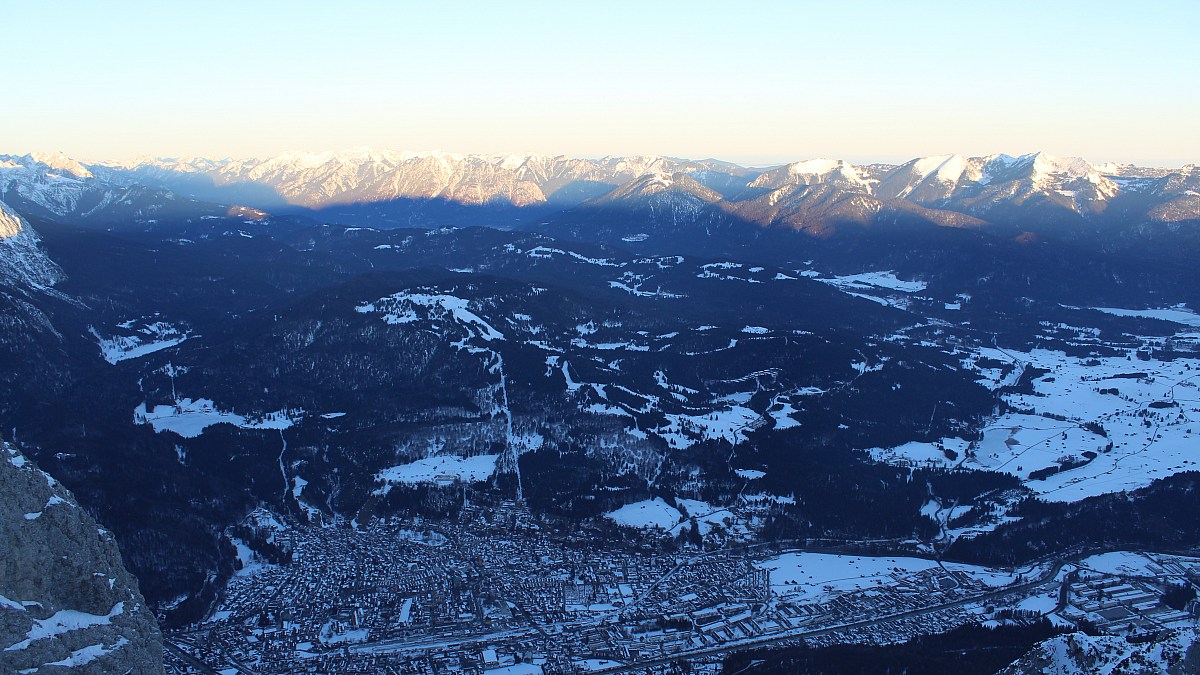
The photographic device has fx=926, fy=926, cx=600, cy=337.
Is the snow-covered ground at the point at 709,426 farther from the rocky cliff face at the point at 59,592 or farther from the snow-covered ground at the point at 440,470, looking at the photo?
the rocky cliff face at the point at 59,592

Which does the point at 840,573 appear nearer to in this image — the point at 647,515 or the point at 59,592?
the point at 647,515

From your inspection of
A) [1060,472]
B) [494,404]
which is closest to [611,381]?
[494,404]

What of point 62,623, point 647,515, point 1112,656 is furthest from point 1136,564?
point 62,623

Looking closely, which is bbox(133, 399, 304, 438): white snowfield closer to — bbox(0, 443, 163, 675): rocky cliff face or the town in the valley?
the town in the valley

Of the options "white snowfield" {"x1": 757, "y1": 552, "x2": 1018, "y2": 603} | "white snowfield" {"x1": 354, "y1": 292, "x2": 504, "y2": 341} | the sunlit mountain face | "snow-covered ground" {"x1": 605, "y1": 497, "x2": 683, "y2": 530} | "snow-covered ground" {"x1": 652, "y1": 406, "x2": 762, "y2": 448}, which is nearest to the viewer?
the sunlit mountain face

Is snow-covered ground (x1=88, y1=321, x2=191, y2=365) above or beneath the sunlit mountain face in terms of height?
above

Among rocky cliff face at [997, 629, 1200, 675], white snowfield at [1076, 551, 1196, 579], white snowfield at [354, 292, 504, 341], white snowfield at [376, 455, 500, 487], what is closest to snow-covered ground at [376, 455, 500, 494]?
white snowfield at [376, 455, 500, 487]
